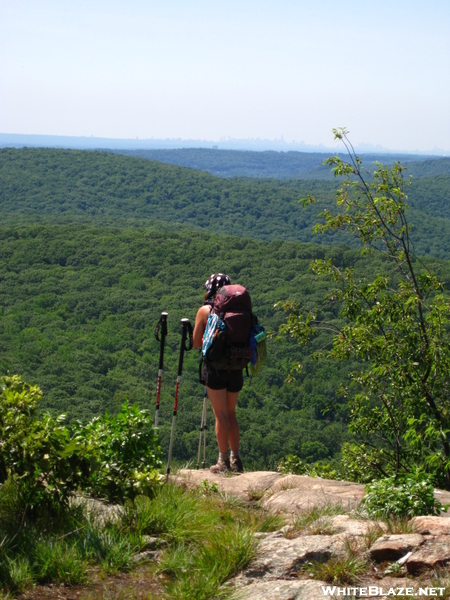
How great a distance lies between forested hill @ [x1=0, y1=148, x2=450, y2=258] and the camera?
9881 centimetres

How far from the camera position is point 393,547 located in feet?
8.86

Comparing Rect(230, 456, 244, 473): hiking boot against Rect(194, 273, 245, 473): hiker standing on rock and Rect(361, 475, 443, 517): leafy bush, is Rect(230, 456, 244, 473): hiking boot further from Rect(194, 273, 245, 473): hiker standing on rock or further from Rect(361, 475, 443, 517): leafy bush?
Rect(361, 475, 443, 517): leafy bush

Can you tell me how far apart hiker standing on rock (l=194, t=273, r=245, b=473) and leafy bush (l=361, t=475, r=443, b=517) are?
1.43m

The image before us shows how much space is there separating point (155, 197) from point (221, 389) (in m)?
111

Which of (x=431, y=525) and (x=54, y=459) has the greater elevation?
(x=54, y=459)

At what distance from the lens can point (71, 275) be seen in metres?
59.9

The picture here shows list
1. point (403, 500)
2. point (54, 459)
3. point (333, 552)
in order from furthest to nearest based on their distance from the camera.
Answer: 1. point (403, 500)
2. point (54, 459)
3. point (333, 552)

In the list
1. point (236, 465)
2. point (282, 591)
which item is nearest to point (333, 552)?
point (282, 591)

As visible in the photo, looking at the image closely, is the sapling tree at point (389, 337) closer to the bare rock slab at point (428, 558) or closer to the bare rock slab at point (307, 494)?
the bare rock slab at point (307, 494)

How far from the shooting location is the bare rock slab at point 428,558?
259 centimetres

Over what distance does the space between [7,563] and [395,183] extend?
201 inches

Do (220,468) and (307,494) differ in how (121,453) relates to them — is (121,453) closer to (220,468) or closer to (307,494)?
(307,494)

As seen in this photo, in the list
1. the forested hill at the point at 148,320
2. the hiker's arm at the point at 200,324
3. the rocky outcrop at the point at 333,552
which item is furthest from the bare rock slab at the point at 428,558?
the forested hill at the point at 148,320

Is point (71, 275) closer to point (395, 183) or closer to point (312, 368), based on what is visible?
point (312, 368)
